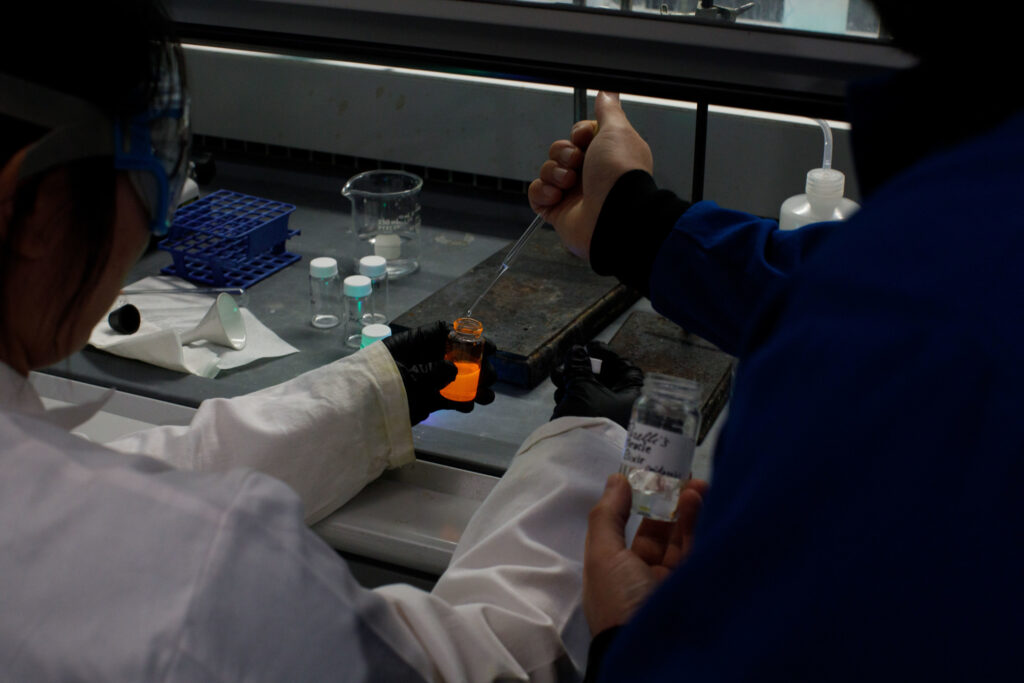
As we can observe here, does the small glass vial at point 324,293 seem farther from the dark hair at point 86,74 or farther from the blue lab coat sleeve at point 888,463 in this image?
the blue lab coat sleeve at point 888,463

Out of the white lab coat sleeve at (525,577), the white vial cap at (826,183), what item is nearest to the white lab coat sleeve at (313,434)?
the white lab coat sleeve at (525,577)

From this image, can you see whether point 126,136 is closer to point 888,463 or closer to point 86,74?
point 86,74

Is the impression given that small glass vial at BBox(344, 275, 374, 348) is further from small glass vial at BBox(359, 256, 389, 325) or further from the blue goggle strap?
the blue goggle strap

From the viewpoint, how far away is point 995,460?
1.39ft

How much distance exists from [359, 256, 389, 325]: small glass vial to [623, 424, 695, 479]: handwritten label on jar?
2.84 feet

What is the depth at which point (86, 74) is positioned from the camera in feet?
2.33

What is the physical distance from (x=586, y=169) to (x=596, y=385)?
0.31 metres

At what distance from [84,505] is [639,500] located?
2.05 feet

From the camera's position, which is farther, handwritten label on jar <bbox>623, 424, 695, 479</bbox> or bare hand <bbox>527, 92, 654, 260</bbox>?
bare hand <bbox>527, 92, 654, 260</bbox>

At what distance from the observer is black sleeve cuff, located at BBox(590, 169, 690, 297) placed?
1223 millimetres

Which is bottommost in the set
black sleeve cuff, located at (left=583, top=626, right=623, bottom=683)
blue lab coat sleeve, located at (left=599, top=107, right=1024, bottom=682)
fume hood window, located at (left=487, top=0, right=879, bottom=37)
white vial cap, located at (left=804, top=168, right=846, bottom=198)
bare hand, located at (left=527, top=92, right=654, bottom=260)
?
black sleeve cuff, located at (left=583, top=626, right=623, bottom=683)

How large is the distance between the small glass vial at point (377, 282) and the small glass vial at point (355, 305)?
0.02 metres

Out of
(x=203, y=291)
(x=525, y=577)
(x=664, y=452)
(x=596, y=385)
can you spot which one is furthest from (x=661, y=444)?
(x=203, y=291)

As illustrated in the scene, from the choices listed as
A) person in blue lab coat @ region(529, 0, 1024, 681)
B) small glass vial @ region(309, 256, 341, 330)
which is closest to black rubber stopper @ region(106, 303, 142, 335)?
small glass vial @ region(309, 256, 341, 330)
